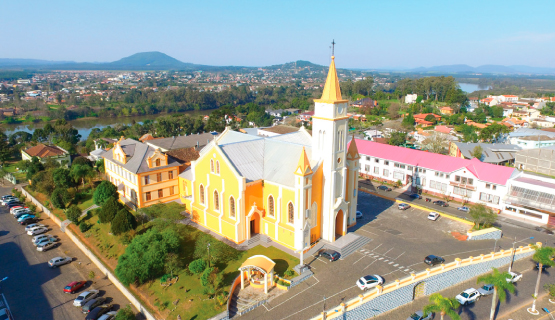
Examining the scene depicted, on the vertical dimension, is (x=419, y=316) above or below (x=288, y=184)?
below

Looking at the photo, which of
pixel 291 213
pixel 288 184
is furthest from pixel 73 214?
pixel 288 184

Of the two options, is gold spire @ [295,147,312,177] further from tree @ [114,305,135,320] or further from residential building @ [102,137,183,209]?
residential building @ [102,137,183,209]

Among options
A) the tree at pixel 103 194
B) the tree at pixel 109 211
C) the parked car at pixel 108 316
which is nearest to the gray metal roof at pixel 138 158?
the tree at pixel 103 194

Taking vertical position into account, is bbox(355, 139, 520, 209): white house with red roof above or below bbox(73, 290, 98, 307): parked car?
above

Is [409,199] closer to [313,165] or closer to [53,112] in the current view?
[313,165]

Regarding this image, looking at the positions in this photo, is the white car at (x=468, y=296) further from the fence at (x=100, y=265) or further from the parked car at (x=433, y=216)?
the fence at (x=100, y=265)

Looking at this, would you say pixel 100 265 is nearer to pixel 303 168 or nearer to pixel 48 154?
pixel 303 168

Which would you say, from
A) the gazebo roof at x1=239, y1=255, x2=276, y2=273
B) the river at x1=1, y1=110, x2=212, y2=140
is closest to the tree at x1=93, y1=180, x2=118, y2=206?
the gazebo roof at x1=239, y1=255, x2=276, y2=273
